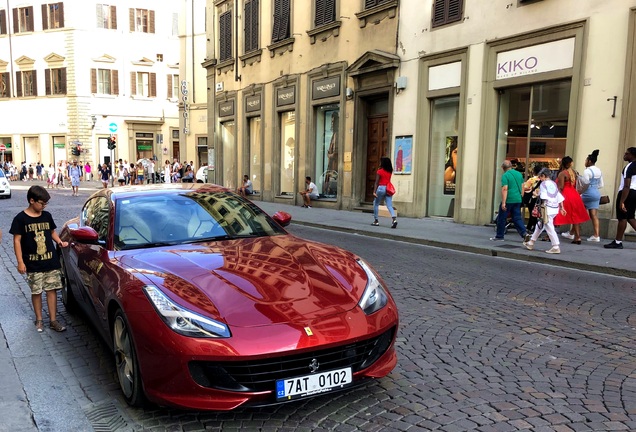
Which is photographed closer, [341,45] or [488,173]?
[488,173]

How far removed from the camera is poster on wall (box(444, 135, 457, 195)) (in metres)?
14.5

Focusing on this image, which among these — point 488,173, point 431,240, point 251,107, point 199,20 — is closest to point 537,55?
point 488,173

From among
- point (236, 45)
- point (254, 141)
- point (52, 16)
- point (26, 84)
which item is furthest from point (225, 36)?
point (26, 84)

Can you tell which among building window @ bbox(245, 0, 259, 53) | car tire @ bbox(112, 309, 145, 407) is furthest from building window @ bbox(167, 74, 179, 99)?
car tire @ bbox(112, 309, 145, 407)

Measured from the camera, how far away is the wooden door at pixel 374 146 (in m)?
17.0

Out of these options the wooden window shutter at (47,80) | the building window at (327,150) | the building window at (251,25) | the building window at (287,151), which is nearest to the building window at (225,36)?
the building window at (251,25)

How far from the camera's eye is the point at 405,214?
51.4 feet

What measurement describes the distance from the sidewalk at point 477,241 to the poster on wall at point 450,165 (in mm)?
1015

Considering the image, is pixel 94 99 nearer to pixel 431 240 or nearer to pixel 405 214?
pixel 405 214

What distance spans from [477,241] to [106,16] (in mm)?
46470

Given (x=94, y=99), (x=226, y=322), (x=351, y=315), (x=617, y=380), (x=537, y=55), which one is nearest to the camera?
(x=226, y=322)

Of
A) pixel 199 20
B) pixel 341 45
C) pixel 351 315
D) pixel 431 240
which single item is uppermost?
pixel 199 20

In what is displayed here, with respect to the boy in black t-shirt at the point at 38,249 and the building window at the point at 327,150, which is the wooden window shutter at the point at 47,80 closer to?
the building window at the point at 327,150

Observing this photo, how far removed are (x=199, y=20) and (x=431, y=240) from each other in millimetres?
32151
